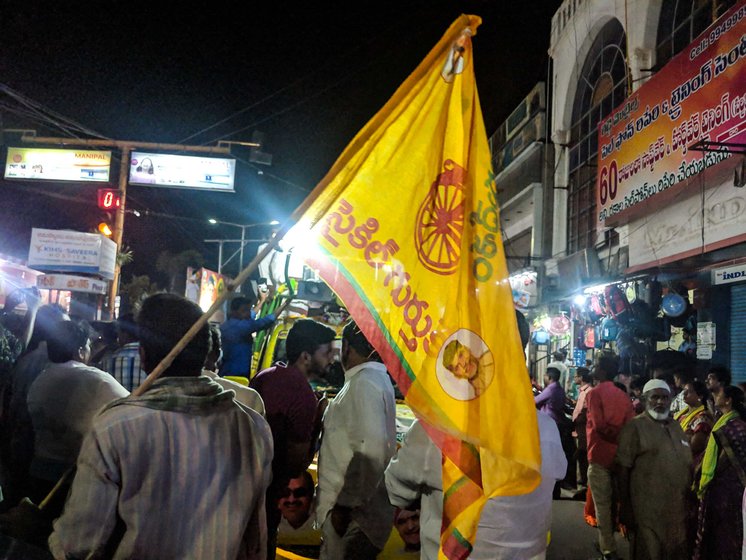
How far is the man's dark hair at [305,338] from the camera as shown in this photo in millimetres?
4508

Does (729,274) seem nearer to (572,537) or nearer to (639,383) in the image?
(639,383)

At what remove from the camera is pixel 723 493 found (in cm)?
488

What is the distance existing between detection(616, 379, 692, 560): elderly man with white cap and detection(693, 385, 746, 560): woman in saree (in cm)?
25

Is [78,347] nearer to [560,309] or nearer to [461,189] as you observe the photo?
[461,189]

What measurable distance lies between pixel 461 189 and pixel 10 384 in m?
3.69

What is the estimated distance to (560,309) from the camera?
2028 cm

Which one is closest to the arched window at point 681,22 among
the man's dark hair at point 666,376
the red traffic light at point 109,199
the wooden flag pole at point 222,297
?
the man's dark hair at point 666,376

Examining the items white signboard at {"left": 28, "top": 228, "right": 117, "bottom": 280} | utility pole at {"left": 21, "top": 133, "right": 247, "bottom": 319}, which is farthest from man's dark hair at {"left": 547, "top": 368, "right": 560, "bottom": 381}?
white signboard at {"left": 28, "top": 228, "right": 117, "bottom": 280}

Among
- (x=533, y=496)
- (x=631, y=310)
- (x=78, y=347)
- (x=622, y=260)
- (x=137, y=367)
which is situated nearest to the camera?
(x=533, y=496)

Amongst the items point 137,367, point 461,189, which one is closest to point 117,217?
point 137,367

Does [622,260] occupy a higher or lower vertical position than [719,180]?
lower

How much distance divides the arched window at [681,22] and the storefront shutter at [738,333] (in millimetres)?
5317

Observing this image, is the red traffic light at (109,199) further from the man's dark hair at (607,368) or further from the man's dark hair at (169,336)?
the man's dark hair at (169,336)

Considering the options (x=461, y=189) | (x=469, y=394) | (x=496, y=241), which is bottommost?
(x=469, y=394)
